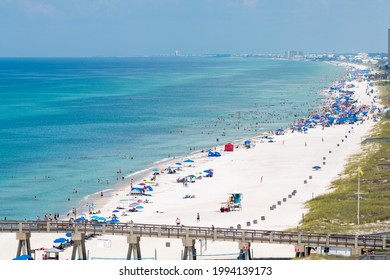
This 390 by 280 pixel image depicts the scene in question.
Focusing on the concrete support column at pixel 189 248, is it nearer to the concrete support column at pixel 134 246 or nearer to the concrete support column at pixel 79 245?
the concrete support column at pixel 134 246

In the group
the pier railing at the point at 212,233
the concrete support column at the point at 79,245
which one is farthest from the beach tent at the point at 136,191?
the concrete support column at the point at 79,245

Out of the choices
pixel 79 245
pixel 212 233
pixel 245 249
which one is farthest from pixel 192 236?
pixel 79 245

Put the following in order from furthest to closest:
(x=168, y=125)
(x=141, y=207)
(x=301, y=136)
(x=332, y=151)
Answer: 1. (x=168, y=125)
2. (x=301, y=136)
3. (x=332, y=151)
4. (x=141, y=207)

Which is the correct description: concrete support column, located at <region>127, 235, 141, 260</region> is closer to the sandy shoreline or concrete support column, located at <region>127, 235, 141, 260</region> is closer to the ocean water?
the sandy shoreline

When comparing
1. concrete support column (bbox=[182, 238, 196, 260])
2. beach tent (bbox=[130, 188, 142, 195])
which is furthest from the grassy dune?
beach tent (bbox=[130, 188, 142, 195])

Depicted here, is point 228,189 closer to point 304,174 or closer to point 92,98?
point 304,174

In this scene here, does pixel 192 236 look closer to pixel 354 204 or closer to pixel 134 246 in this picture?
pixel 134 246
